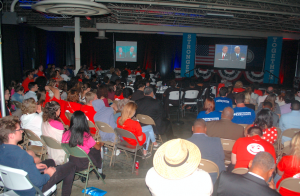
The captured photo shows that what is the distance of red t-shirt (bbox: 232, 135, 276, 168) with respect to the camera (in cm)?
231

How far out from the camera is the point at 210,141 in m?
2.46

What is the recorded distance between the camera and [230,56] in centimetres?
1448

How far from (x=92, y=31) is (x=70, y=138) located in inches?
550

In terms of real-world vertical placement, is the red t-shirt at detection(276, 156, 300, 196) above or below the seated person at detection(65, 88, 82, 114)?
below

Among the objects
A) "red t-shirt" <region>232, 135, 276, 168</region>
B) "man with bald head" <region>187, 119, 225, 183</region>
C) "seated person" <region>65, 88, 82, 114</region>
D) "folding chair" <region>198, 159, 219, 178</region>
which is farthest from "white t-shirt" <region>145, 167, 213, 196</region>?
"seated person" <region>65, 88, 82, 114</region>

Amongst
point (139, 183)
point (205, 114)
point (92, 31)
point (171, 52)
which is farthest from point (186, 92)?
point (92, 31)

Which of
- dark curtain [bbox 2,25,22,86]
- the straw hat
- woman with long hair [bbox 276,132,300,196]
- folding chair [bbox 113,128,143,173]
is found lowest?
folding chair [bbox 113,128,143,173]

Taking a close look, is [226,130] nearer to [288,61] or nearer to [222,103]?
[222,103]

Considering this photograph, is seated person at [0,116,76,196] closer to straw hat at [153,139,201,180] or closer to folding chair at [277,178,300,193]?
straw hat at [153,139,201,180]

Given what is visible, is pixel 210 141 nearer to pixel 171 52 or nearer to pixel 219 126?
pixel 219 126

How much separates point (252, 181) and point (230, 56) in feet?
46.4

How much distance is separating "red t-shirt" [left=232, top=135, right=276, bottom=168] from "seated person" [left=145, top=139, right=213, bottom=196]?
3.14 feet

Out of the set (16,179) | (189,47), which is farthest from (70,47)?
(16,179)

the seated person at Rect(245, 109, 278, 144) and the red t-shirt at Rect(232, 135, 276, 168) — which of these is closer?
the red t-shirt at Rect(232, 135, 276, 168)
